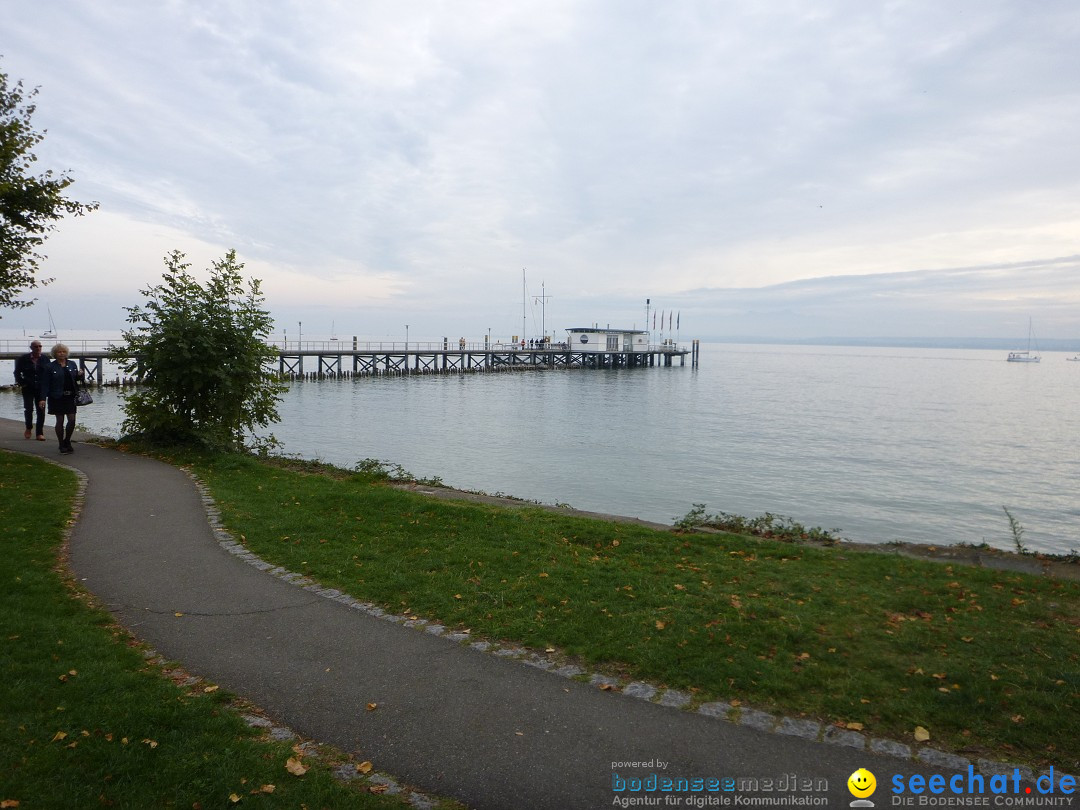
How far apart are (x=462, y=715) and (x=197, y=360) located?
13329mm

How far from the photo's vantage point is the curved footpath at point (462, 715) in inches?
158

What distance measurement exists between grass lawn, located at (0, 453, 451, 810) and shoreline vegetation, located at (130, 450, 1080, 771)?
2143 millimetres

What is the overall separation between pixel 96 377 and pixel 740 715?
Answer: 61.7 m

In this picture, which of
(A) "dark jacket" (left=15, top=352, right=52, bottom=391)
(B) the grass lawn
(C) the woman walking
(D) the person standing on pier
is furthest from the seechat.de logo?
(A) "dark jacket" (left=15, top=352, right=52, bottom=391)

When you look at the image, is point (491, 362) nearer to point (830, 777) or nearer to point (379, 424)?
point (379, 424)

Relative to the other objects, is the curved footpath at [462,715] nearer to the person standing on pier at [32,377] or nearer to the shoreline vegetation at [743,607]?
the shoreline vegetation at [743,607]

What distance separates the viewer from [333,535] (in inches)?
358

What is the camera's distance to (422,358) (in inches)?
3361

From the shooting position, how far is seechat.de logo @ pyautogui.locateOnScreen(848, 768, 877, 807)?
388 cm

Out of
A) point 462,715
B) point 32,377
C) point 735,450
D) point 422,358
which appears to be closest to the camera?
point 462,715

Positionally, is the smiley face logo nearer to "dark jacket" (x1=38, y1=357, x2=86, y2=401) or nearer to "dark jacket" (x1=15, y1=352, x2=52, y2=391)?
"dark jacket" (x1=38, y1=357, x2=86, y2=401)

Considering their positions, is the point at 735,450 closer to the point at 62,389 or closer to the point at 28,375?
the point at 62,389

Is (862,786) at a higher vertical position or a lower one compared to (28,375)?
lower

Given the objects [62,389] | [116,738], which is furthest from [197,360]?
[116,738]
